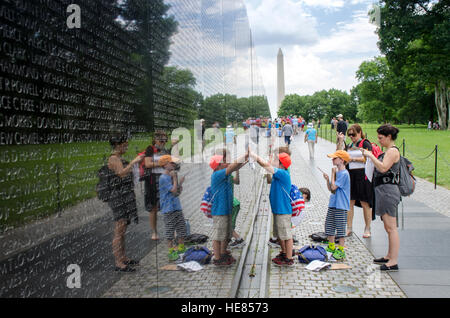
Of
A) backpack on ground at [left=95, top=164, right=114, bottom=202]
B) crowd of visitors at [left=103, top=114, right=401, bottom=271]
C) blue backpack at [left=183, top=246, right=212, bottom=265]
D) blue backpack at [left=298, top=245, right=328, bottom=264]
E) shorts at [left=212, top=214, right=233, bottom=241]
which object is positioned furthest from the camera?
blue backpack at [left=298, top=245, right=328, bottom=264]

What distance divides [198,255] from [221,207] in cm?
104

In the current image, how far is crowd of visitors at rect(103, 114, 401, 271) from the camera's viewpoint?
2.11 m

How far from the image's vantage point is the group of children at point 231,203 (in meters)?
2.73

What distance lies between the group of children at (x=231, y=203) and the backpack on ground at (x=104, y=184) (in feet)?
2.07

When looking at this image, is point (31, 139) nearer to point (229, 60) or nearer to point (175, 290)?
point (175, 290)

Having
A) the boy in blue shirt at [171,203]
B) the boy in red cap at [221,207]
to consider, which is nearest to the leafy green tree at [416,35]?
the boy in red cap at [221,207]

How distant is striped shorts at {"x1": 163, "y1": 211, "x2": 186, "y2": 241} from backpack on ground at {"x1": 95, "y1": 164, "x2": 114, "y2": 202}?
80 cm

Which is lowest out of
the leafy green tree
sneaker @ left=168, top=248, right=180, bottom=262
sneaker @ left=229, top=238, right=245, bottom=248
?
sneaker @ left=229, top=238, right=245, bottom=248

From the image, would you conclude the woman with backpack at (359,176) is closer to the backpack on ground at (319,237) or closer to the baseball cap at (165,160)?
the backpack on ground at (319,237)

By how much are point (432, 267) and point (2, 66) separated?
5.53 metres

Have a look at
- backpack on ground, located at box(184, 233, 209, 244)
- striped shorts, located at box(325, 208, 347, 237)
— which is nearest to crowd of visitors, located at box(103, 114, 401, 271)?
striped shorts, located at box(325, 208, 347, 237)

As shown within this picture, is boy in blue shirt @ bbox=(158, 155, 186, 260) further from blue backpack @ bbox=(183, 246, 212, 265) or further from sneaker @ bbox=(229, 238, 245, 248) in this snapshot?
sneaker @ bbox=(229, 238, 245, 248)

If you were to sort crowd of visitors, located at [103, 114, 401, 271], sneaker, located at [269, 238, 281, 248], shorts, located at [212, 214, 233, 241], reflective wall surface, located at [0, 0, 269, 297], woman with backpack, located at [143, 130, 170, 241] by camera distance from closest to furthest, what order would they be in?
reflective wall surface, located at [0, 0, 269, 297]
crowd of visitors, located at [103, 114, 401, 271]
woman with backpack, located at [143, 130, 170, 241]
shorts, located at [212, 214, 233, 241]
sneaker, located at [269, 238, 281, 248]

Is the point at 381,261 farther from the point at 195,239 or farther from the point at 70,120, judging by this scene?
the point at 70,120
